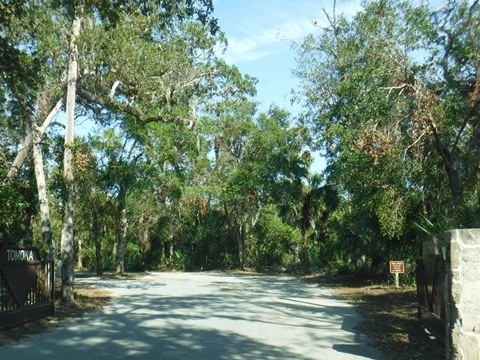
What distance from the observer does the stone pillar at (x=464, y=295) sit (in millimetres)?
6523

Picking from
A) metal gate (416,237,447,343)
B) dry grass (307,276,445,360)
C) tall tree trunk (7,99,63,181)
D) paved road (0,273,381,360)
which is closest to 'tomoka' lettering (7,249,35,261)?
paved road (0,273,381,360)

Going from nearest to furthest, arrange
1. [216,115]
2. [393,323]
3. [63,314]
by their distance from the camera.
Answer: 1. [393,323]
2. [63,314]
3. [216,115]

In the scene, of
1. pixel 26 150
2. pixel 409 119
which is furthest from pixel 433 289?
pixel 26 150

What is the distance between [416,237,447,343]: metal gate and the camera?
27.8ft

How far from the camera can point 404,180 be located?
59.1ft

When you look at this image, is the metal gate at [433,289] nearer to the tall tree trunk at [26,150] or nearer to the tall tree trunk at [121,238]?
the tall tree trunk at [26,150]

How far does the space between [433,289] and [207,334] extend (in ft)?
14.4

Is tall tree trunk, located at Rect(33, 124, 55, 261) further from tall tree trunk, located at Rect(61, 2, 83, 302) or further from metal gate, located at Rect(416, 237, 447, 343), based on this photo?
metal gate, located at Rect(416, 237, 447, 343)

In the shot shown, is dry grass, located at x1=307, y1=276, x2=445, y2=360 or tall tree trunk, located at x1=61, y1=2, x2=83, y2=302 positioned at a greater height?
tall tree trunk, located at x1=61, y1=2, x2=83, y2=302

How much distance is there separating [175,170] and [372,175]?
1903 centimetres

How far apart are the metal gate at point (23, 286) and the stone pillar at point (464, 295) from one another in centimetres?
860

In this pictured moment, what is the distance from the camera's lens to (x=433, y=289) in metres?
9.44

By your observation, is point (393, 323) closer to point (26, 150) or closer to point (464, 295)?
point (464, 295)

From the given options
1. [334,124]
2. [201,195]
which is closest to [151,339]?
[334,124]
